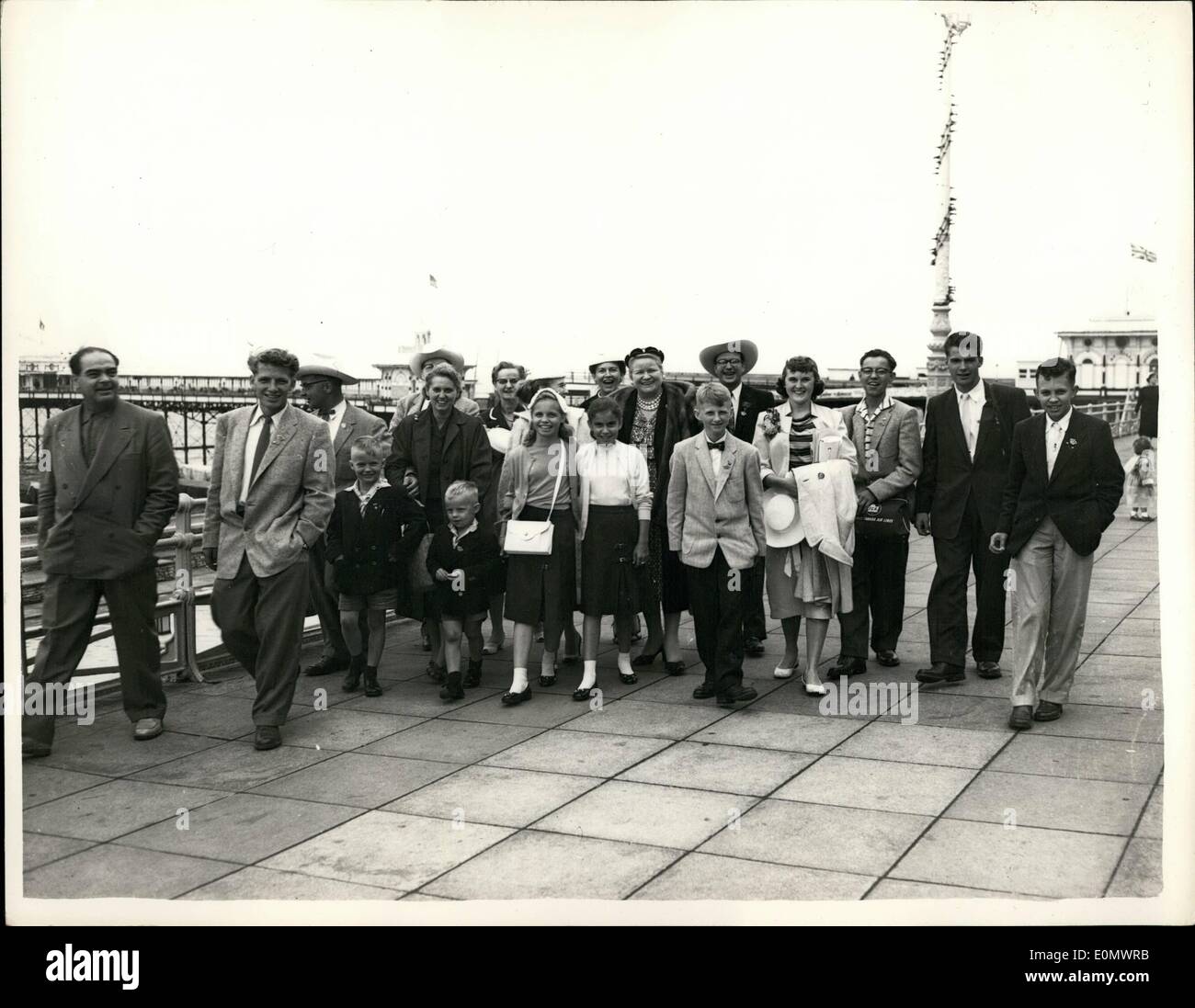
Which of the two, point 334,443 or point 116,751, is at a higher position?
point 334,443

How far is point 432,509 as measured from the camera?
24.7 ft

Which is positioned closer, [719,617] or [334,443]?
[719,617]

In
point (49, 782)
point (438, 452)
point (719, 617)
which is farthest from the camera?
point (438, 452)

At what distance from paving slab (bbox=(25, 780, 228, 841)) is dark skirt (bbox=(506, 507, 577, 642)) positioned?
212 centimetres

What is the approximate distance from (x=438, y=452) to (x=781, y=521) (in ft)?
6.73

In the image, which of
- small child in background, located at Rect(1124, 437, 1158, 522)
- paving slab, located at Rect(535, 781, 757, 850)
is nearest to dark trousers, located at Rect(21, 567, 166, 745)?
paving slab, located at Rect(535, 781, 757, 850)

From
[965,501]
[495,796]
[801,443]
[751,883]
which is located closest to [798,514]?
[801,443]

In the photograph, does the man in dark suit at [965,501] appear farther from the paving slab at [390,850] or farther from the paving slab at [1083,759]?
the paving slab at [390,850]

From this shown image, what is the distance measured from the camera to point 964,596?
7.08 m

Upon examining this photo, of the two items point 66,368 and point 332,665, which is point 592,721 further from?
point 66,368

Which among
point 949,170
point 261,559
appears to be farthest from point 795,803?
point 949,170

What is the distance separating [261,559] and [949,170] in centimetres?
400

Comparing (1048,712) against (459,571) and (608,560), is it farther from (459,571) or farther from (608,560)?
(459,571)

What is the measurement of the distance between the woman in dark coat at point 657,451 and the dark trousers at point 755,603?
0.40 m
